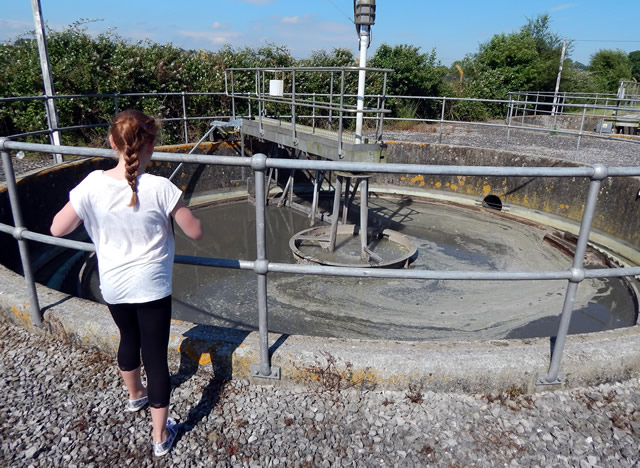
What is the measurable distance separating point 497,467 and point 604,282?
5.19 meters

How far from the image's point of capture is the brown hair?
5.89 ft

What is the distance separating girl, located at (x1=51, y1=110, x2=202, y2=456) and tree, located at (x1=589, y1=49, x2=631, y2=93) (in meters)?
41.7

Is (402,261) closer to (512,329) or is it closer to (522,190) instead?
(512,329)

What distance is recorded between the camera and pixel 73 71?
34.6 feet

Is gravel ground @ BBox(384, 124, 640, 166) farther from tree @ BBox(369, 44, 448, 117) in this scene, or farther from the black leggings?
the black leggings

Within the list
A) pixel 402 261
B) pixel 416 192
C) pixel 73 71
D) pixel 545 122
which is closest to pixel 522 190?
pixel 416 192

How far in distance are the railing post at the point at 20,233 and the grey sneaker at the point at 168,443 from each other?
125 cm

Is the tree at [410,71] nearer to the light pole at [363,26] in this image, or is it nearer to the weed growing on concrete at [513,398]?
the light pole at [363,26]

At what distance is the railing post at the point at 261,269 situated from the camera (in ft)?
7.13

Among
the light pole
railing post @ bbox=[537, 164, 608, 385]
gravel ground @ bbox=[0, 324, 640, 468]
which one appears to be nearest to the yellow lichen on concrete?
gravel ground @ bbox=[0, 324, 640, 468]

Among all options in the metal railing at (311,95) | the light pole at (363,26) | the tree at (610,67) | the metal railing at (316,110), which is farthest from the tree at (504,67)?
the light pole at (363,26)

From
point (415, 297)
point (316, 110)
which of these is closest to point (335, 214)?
point (415, 297)

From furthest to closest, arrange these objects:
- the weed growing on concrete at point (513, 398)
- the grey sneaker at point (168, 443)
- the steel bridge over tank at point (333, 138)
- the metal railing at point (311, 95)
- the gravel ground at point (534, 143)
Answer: the gravel ground at point (534, 143) → the steel bridge over tank at point (333, 138) → the metal railing at point (311, 95) → the weed growing on concrete at point (513, 398) → the grey sneaker at point (168, 443)

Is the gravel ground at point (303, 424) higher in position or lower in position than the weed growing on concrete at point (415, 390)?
lower
